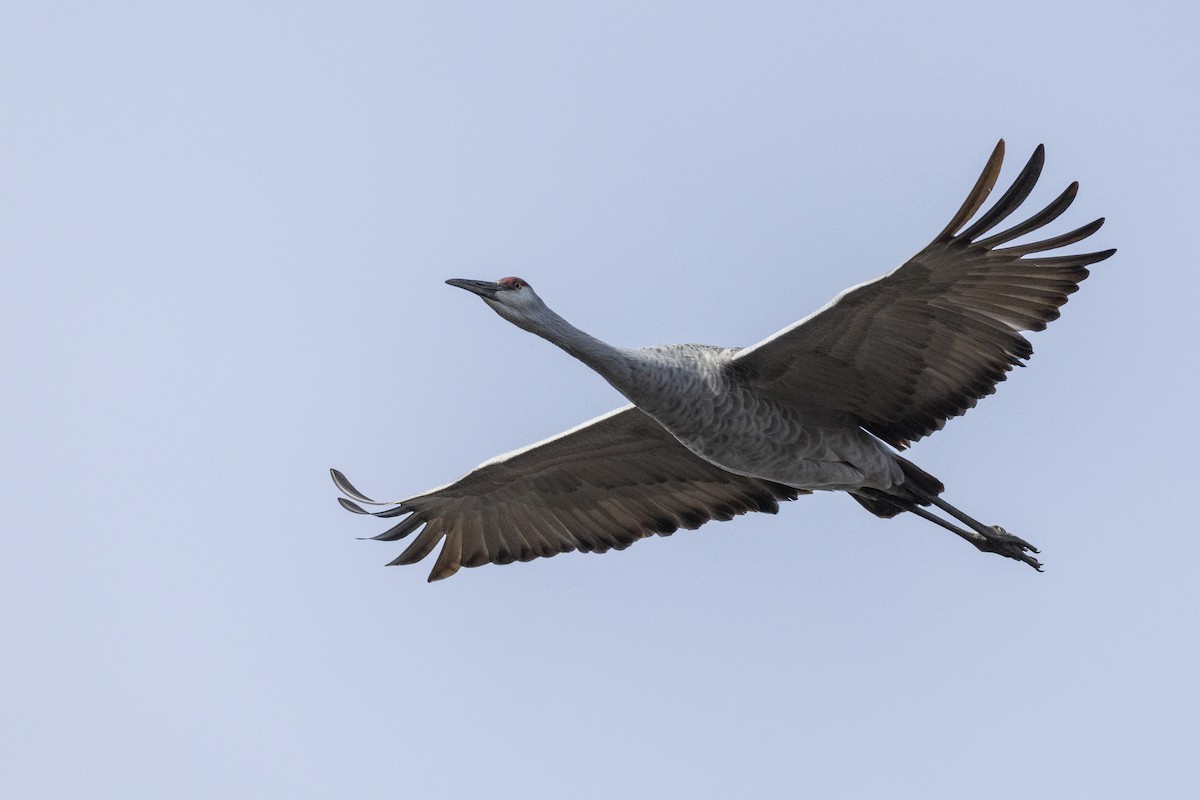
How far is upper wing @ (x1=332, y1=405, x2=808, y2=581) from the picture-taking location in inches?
642

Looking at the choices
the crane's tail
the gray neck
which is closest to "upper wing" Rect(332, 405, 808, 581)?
the crane's tail

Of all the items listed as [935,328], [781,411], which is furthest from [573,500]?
[935,328]

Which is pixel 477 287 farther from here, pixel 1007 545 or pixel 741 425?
pixel 1007 545

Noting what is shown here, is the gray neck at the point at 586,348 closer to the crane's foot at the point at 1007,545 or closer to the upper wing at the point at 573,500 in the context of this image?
the upper wing at the point at 573,500

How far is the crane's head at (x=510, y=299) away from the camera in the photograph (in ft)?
47.0

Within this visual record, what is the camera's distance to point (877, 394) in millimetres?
15500

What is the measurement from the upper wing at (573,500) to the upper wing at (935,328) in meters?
1.42

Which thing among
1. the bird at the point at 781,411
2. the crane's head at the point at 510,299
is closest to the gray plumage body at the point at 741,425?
the bird at the point at 781,411

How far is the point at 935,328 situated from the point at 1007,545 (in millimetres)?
2875

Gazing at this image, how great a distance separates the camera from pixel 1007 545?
16688 millimetres

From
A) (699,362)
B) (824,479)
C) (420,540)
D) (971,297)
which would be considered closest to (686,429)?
(699,362)

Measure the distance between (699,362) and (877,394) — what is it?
1830 millimetres

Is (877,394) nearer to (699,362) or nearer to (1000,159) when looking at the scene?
(699,362)

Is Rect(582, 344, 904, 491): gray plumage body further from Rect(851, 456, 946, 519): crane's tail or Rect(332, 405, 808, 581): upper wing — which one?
Rect(332, 405, 808, 581): upper wing
